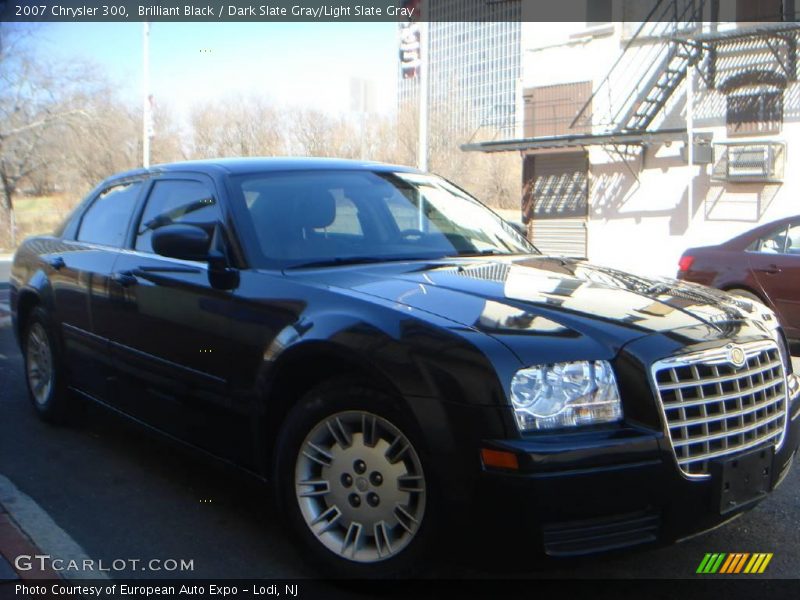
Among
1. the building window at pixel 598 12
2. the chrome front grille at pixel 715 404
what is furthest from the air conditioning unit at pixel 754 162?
the chrome front grille at pixel 715 404

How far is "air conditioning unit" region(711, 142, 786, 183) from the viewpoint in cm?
1841

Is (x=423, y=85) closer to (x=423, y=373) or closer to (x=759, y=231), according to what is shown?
(x=759, y=231)

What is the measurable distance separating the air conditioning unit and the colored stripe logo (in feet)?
52.2

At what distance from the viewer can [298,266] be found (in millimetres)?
4199

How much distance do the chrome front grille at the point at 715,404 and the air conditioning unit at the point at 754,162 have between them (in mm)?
16087

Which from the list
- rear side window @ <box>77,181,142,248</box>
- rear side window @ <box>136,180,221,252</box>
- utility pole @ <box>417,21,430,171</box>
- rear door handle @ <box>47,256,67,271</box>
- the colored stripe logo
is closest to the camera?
the colored stripe logo

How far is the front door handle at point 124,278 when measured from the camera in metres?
4.93

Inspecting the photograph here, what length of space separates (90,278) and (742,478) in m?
3.68

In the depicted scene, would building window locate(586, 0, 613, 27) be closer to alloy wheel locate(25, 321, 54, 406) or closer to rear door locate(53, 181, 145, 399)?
rear door locate(53, 181, 145, 399)

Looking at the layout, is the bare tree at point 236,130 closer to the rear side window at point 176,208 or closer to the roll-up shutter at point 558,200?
the roll-up shutter at point 558,200

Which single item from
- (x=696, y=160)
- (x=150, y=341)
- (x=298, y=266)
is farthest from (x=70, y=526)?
(x=696, y=160)

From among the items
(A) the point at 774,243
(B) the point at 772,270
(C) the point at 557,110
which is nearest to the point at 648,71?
(C) the point at 557,110

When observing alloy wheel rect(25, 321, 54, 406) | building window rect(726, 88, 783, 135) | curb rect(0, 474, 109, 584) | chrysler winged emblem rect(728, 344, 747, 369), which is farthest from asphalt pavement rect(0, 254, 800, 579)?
building window rect(726, 88, 783, 135)

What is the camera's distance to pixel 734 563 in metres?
3.85
